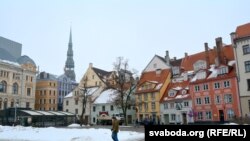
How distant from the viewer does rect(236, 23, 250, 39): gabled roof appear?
50138mm

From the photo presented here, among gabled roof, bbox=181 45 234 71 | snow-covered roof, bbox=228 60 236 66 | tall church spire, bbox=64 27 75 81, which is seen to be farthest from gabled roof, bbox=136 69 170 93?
tall church spire, bbox=64 27 75 81

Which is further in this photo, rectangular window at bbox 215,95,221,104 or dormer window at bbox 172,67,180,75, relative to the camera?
dormer window at bbox 172,67,180,75

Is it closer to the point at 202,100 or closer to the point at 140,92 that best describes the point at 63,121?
the point at 140,92

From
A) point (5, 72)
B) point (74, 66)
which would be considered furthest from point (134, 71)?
point (74, 66)

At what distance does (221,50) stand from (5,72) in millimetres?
62289

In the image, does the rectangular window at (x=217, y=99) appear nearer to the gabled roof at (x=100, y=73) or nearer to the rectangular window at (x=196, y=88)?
the rectangular window at (x=196, y=88)

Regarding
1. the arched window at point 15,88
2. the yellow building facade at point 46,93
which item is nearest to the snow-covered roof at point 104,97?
the arched window at point 15,88

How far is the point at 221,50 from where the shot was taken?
58812 mm

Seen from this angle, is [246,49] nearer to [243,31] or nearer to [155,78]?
[243,31]

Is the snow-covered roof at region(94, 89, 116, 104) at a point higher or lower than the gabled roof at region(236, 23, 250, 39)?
lower

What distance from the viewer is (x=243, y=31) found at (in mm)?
51188

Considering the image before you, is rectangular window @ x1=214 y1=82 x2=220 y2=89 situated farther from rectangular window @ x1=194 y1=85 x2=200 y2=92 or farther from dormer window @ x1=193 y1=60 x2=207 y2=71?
dormer window @ x1=193 y1=60 x2=207 y2=71

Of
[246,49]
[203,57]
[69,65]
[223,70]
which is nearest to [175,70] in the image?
[203,57]

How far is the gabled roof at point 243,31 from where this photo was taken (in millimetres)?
50138
